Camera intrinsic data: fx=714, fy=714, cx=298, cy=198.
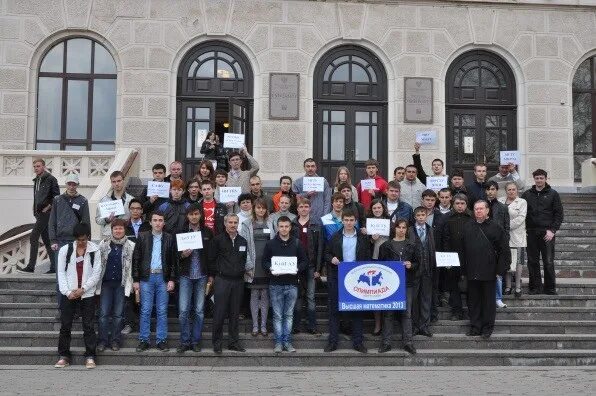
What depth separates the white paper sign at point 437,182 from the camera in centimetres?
1364

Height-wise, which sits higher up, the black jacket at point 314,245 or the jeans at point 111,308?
the black jacket at point 314,245

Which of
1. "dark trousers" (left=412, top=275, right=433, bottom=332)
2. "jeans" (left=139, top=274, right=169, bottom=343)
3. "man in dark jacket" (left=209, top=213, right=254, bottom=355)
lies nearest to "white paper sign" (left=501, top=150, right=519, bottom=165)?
"dark trousers" (left=412, top=275, right=433, bottom=332)

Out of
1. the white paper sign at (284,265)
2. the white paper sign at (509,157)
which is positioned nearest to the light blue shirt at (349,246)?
the white paper sign at (284,265)

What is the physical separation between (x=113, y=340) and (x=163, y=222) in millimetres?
1936

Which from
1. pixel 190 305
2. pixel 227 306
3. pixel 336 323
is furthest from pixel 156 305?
pixel 336 323

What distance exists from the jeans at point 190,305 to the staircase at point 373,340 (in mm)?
272

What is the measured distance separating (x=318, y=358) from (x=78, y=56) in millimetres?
12972

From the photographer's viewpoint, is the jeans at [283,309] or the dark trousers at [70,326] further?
the jeans at [283,309]

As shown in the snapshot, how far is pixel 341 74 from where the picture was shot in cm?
2048

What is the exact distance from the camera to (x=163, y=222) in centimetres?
1109

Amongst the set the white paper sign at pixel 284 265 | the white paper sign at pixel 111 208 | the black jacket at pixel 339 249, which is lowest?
the white paper sign at pixel 284 265

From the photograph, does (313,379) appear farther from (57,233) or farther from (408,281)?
(57,233)

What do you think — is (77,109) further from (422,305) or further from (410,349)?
(410,349)

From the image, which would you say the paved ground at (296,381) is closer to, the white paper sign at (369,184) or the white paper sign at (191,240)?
the white paper sign at (191,240)
